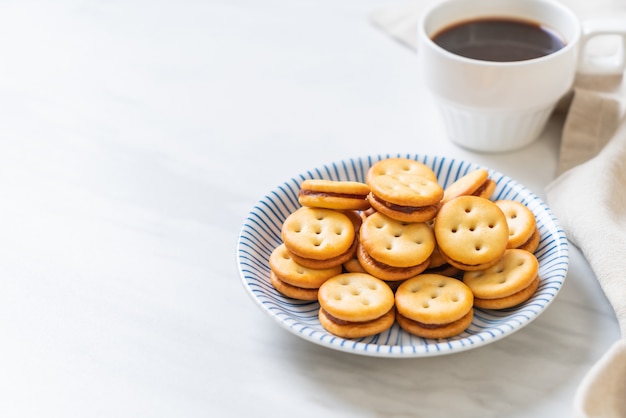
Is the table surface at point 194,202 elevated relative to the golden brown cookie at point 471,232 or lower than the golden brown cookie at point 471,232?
lower

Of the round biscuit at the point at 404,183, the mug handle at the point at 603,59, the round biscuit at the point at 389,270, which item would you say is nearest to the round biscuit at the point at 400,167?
the round biscuit at the point at 404,183

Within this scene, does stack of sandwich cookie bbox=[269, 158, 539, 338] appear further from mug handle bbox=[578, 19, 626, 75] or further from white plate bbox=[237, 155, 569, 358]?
mug handle bbox=[578, 19, 626, 75]

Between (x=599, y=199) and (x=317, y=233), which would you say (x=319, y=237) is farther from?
(x=599, y=199)

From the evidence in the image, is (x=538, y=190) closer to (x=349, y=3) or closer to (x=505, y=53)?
(x=505, y=53)

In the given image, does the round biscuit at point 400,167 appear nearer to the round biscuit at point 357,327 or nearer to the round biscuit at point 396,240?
the round biscuit at point 396,240

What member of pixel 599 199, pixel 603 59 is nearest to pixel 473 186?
pixel 599 199

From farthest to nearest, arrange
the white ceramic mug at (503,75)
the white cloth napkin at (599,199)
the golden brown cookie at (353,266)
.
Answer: the white ceramic mug at (503,75)
the golden brown cookie at (353,266)
the white cloth napkin at (599,199)
